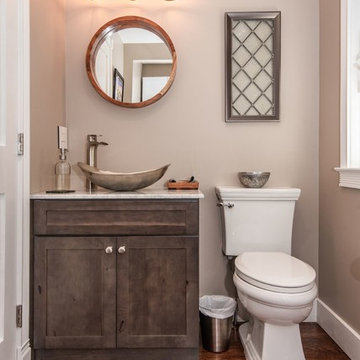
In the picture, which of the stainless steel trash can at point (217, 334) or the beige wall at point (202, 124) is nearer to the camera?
the stainless steel trash can at point (217, 334)

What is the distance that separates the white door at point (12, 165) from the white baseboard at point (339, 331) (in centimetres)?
159

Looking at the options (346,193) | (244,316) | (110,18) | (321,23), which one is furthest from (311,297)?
(110,18)

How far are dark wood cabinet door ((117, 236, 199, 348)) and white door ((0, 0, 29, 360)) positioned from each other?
452mm

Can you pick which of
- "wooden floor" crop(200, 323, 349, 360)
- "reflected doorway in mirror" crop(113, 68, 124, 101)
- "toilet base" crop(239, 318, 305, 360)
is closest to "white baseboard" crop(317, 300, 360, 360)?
"wooden floor" crop(200, 323, 349, 360)

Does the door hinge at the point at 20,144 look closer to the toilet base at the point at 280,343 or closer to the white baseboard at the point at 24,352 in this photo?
the white baseboard at the point at 24,352

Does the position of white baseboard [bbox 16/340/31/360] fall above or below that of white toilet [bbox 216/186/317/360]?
below

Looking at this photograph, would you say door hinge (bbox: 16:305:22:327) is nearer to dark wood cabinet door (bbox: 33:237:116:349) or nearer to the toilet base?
dark wood cabinet door (bbox: 33:237:116:349)

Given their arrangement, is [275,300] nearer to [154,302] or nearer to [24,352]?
[154,302]

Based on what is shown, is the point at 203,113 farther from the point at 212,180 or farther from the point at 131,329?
the point at 131,329

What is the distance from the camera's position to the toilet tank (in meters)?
1.97

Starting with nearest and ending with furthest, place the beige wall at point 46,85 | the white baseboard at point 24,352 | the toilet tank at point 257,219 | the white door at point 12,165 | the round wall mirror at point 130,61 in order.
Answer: the white door at point 12,165 → the white baseboard at point 24,352 → the beige wall at point 46,85 → the toilet tank at point 257,219 → the round wall mirror at point 130,61

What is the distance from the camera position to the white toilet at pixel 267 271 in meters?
1.45

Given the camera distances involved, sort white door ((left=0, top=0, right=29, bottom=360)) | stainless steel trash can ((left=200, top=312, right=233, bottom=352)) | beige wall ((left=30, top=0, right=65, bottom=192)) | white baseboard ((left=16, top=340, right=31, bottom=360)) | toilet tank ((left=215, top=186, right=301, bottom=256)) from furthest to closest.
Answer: toilet tank ((left=215, top=186, right=301, bottom=256))
stainless steel trash can ((left=200, top=312, right=233, bottom=352))
beige wall ((left=30, top=0, right=65, bottom=192))
white baseboard ((left=16, top=340, right=31, bottom=360))
white door ((left=0, top=0, right=29, bottom=360))

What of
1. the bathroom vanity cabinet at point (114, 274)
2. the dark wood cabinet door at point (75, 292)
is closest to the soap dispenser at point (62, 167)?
the bathroom vanity cabinet at point (114, 274)
